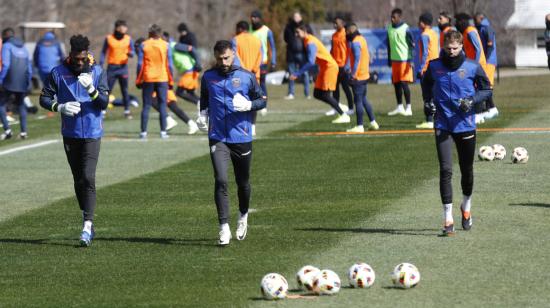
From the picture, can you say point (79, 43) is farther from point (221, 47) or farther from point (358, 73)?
point (358, 73)

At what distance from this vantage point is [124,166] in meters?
19.9

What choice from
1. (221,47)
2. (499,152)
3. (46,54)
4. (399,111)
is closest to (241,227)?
(221,47)

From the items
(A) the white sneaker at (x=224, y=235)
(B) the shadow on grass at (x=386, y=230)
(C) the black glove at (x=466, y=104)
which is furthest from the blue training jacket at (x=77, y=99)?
(C) the black glove at (x=466, y=104)

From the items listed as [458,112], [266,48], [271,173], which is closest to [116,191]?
[271,173]

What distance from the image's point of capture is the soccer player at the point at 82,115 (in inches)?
495

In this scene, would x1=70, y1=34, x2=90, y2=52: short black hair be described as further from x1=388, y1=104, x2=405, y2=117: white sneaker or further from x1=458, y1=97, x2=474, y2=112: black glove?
x1=388, y1=104, x2=405, y2=117: white sneaker

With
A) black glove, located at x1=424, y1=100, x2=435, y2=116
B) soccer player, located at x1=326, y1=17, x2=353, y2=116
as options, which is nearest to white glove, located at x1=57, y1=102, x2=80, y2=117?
black glove, located at x1=424, y1=100, x2=435, y2=116

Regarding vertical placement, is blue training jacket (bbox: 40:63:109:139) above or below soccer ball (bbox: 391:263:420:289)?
above

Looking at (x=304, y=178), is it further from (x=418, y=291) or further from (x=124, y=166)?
(x=418, y=291)

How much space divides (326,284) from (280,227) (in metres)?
3.62

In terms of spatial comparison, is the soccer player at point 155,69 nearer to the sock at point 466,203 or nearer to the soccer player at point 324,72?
the soccer player at point 324,72

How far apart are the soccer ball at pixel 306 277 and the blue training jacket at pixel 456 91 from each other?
3260 mm

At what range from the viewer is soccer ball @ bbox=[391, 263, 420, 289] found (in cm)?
982

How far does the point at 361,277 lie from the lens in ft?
32.3
